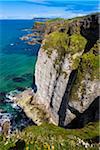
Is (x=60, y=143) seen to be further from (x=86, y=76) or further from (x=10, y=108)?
(x=10, y=108)

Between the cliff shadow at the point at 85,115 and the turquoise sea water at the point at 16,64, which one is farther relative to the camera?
the turquoise sea water at the point at 16,64

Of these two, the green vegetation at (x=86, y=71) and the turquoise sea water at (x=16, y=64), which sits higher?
the green vegetation at (x=86, y=71)

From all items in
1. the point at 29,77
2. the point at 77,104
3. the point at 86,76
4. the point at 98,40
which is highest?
the point at 98,40

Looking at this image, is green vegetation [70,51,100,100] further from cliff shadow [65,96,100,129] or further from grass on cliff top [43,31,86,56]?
grass on cliff top [43,31,86,56]

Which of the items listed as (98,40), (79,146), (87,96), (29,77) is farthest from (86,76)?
(29,77)

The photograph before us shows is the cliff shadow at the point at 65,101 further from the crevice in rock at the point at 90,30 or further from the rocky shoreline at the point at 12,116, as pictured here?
the rocky shoreline at the point at 12,116

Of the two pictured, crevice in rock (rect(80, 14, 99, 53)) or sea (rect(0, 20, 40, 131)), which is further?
sea (rect(0, 20, 40, 131))

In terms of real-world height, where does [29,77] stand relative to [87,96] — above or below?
below

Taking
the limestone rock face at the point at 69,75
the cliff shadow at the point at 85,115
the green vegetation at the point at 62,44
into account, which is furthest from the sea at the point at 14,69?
the cliff shadow at the point at 85,115

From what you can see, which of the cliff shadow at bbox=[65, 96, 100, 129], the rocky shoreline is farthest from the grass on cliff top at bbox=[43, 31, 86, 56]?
the cliff shadow at bbox=[65, 96, 100, 129]
